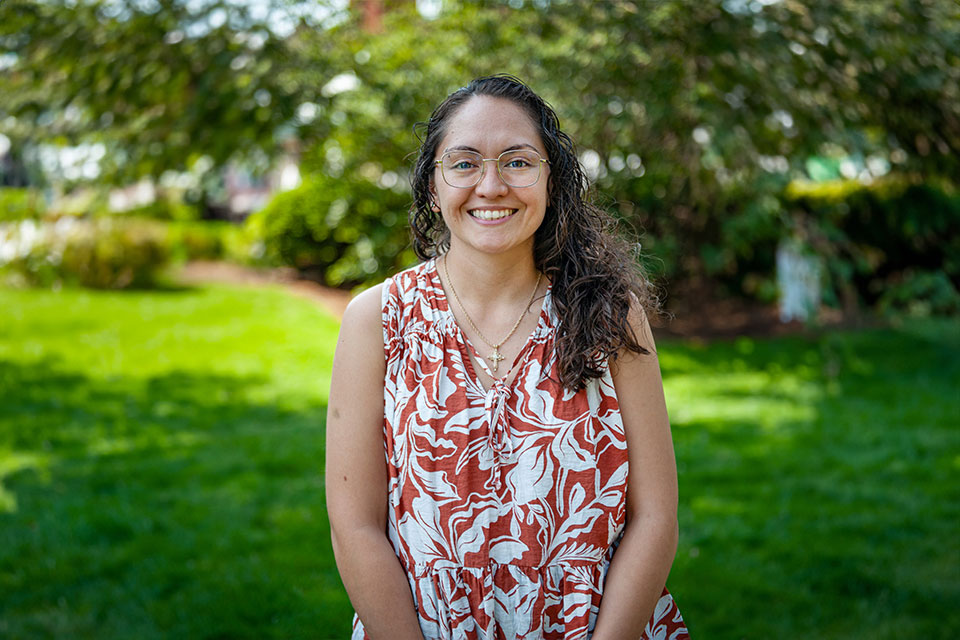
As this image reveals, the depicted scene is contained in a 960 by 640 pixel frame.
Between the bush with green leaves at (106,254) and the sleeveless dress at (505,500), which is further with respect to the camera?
the bush with green leaves at (106,254)

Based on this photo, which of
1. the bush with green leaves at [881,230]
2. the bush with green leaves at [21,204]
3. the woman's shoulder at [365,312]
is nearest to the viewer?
the woman's shoulder at [365,312]

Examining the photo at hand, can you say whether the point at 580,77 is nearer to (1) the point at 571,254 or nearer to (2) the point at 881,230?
(1) the point at 571,254

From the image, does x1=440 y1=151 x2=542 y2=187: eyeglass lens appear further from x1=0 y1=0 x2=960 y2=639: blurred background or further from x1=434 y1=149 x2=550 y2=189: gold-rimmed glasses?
x1=0 y1=0 x2=960 y2=639: blurred background

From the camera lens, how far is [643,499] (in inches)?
82.0

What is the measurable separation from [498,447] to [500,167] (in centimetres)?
64

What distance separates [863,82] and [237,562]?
356cm

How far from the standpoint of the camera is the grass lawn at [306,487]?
12.1ft

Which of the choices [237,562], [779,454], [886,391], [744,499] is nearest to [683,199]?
[886,391]

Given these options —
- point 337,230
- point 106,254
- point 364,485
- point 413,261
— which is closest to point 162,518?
point 413,261

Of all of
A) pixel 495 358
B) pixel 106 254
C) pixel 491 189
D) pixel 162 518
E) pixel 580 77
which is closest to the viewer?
pixel 491 189

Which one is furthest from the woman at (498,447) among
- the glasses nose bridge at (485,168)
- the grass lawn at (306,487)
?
the grass lawn at (306,487)

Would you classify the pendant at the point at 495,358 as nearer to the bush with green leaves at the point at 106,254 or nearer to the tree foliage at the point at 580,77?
the tree foliage at the point at 580,77

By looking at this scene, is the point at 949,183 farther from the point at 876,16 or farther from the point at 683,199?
the point at 683,199

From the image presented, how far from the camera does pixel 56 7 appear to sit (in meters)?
3.74
